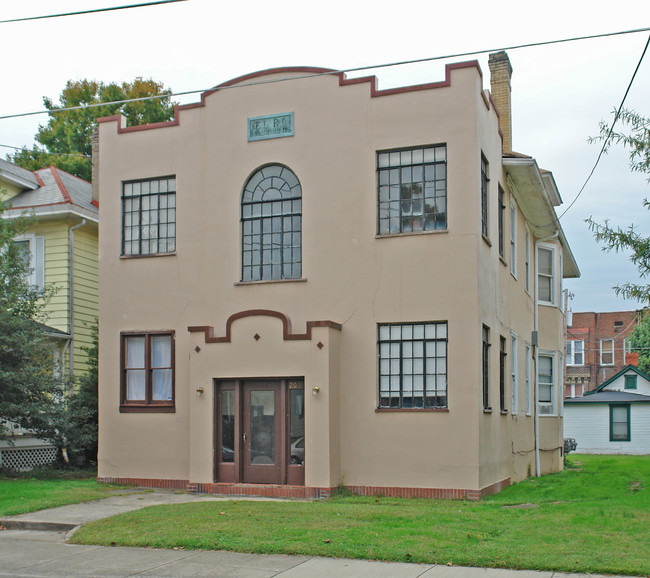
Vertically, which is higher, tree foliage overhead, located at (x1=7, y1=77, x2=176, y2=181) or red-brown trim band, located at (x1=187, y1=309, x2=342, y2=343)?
tree foliage overhead, located at (x1=7, y1=77, x2=176, y2=181)

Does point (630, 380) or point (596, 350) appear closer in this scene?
point (630, 380)

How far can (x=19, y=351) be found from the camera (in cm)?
1892

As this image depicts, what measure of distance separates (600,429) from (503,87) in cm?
2490

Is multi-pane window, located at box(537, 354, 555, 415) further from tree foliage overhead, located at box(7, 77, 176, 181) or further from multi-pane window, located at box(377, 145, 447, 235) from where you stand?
tree foliage overhead, located at box(7, 77, 176, 181)

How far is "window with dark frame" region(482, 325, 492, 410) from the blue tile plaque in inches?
236

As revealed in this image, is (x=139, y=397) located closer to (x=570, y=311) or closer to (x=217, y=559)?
(x=217, y=559)

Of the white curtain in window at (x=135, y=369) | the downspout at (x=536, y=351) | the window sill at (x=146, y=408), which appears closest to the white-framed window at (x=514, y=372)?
the downspout at (x=536, y=351)

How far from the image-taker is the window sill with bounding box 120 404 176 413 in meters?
18.2

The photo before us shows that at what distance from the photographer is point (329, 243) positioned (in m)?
17.3

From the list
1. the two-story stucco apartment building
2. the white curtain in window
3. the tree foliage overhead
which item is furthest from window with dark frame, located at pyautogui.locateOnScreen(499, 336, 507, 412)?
the tree foliage overhead

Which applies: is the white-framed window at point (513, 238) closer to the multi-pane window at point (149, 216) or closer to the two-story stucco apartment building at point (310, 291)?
the two-story stucco apartment building at point (310, 291)

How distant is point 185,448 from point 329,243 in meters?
5.44

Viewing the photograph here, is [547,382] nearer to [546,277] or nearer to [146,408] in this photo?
[546,277]

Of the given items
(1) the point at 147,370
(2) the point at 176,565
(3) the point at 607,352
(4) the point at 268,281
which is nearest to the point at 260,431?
(4) the point at 268,281
